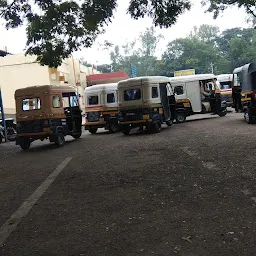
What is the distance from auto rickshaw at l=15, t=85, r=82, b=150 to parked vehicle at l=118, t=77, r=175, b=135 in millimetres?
3140

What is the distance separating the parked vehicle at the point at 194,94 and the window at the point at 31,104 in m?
10.1

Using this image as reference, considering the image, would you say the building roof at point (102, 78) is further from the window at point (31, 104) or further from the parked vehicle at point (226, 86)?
the window at point (31, 104)

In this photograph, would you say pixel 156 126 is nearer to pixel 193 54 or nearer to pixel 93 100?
pixel 93 100

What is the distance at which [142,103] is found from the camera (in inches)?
627

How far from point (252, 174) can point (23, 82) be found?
2903cm

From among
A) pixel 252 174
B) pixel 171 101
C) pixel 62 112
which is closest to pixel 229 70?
pixel 171 101

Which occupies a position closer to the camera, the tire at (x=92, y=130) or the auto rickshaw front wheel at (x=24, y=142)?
the auto rickshaw front wheel at (x=24, y=142)

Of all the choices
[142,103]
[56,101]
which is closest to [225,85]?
[142,103]

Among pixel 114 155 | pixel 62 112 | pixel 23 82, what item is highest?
pixel 23 82

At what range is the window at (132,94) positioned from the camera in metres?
16.1

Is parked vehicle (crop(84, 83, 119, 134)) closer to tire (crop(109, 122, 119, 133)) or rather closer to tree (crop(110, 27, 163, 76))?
tire (crop(109, 122, 119, 133))

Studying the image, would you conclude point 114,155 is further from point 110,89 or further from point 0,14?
point 110,89

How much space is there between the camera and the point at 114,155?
10234mm

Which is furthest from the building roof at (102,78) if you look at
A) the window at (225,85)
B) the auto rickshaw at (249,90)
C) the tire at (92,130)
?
the auto rickshaw at (249,90)
